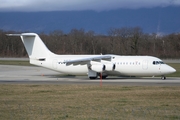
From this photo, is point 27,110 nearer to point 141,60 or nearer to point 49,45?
point 141,60

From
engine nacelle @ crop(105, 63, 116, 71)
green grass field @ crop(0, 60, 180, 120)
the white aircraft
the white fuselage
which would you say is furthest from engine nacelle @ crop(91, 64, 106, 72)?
green grass field @ crop(0, 60, 180, 120)

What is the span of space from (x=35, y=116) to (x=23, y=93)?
9670mm

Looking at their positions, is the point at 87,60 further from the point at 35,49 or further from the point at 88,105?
the point at 88,105

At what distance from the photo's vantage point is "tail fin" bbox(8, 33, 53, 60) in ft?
138

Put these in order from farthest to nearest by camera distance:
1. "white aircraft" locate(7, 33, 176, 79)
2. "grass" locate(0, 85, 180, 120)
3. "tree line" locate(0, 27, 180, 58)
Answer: "tree line" locate(0, 27, 180, 58) < "white aircraft" locate(7, 33, 176, 79) < "grass" locate(0, 85, 180, 120)

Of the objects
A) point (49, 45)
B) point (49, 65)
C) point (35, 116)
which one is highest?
point (49, 45)

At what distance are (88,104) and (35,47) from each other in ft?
76.1

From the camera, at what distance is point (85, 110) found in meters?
17.6

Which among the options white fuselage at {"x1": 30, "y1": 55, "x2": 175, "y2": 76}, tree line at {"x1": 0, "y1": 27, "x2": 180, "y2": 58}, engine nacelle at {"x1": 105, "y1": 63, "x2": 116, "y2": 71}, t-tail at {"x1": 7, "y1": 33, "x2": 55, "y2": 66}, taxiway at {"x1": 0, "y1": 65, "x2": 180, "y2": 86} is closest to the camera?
taxiway at {"x1": 0, "y1": 65, "x2": 180, "y2": 86}

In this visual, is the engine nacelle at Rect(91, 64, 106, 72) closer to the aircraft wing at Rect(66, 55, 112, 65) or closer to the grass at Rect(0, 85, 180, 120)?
the aircraft wing at Rect(66, 55, 112, 65)

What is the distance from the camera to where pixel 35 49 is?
1660 inches

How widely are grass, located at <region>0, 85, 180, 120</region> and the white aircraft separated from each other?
11199mm

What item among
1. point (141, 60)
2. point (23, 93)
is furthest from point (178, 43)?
point (23, 93)

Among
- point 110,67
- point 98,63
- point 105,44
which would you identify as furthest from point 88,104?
point 105,44
